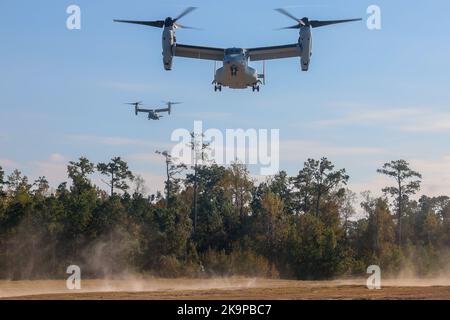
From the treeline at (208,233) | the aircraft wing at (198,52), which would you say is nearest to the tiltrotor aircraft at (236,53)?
the aircraft wing at (198,52)

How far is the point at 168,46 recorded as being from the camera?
36312 mm

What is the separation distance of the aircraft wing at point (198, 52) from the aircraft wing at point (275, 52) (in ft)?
5.88

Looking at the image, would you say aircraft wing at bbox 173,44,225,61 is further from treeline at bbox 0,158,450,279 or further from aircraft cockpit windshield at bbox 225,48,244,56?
treeline at bbox 0,158,450,279

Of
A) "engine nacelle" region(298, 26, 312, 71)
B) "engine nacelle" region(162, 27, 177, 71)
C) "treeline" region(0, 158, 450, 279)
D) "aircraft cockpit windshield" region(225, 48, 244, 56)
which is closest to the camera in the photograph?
"engine nacelle" region(298, 26, 312, 71)

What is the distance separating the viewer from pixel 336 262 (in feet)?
210

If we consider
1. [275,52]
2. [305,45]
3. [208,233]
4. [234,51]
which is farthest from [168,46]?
[208,233]

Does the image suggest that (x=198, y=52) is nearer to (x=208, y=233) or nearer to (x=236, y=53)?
(x=236, y=53)

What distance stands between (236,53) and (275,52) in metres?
3.26

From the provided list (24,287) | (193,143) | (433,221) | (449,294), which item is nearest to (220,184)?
(193,143)

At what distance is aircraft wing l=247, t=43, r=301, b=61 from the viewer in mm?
39531

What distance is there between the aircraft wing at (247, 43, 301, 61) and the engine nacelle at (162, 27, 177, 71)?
15.2 feet

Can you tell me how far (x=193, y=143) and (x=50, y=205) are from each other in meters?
16.2

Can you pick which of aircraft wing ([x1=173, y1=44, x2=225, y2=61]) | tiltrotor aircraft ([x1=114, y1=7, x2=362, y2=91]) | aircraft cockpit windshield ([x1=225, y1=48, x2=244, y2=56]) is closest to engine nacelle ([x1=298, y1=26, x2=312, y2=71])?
tiltrotor aircraft ([x1=114, y1=7, x2=362, y2=91])
